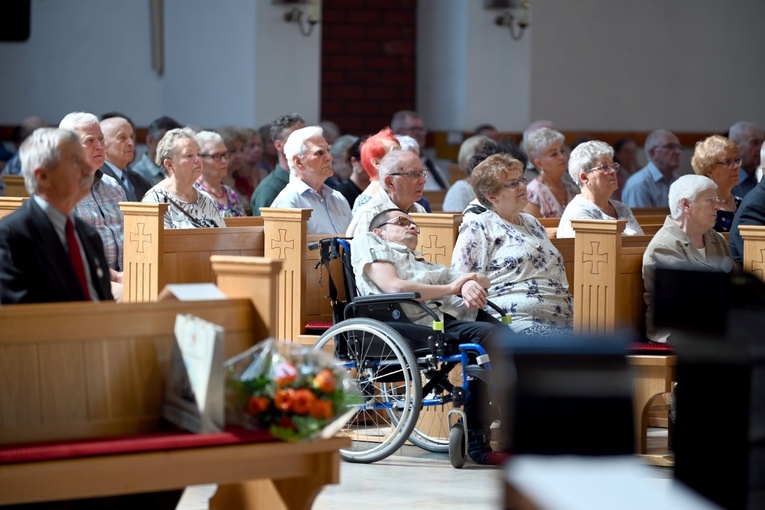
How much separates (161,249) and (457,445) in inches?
56.5

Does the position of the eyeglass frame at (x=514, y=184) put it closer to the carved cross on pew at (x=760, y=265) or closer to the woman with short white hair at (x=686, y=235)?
the woman with short white hair at (x=686, y=235)

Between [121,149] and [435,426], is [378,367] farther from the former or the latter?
[121,149]

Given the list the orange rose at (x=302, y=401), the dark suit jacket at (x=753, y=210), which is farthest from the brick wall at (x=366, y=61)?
the orange rose at (x=302, y=401)

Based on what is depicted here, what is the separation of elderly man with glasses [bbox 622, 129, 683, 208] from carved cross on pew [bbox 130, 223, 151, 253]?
15.7ft

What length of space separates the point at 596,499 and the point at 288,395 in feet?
5.99

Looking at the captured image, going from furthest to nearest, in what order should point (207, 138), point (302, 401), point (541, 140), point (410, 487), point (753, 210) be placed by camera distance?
point (541, 140)
point (207, 138)
point (753, 210)
point (410, 487)
point (302, 401)

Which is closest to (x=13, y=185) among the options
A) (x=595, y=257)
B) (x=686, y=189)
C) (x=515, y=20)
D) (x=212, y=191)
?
(x=212, y=191)

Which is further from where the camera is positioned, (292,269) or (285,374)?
(292,269)

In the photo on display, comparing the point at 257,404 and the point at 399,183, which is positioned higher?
the point at 399,183

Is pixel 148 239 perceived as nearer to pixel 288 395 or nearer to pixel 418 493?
pixel 418 493

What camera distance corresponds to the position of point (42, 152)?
130 inches

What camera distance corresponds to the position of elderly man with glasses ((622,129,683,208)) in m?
9.01

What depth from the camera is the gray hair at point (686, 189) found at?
5.16 metres

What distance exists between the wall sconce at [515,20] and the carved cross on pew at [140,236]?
562cm
